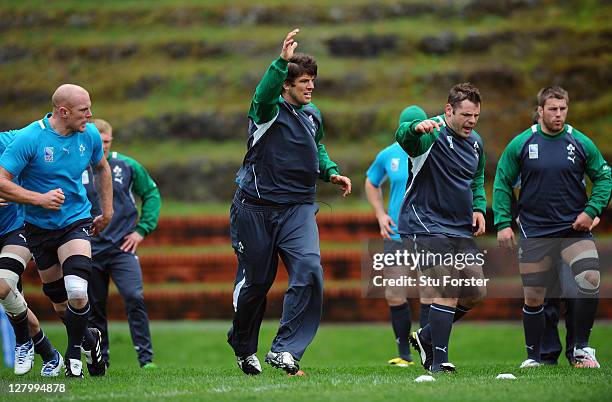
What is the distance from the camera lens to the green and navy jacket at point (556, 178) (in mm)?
10078

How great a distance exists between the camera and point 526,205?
10266 mm

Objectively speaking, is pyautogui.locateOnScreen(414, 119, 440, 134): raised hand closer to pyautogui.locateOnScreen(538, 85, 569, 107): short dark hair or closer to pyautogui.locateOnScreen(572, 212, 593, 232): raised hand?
pyautogui.locateOnScreen(538, 85, 569, 107): short dark hair

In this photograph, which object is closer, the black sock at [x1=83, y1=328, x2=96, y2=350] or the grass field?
the grass field

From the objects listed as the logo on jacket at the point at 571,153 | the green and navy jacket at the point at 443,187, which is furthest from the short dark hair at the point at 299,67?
the logo on jacket at the point at 571,153

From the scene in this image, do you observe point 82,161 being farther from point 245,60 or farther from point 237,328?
point 245,60

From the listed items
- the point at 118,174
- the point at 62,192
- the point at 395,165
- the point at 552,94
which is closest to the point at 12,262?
the point at 62,192

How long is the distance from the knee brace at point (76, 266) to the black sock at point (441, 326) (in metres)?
2.85

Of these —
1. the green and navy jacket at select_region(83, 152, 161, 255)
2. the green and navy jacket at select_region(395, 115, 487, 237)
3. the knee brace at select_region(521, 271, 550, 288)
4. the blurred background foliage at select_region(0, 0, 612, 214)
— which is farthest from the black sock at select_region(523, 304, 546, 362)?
the blurred background foliage at select_region(0, 0, 612, 214)

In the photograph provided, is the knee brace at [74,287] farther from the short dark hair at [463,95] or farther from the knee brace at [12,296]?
the short dark hair at [463,95]

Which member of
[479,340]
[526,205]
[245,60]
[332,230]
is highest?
[245,60]

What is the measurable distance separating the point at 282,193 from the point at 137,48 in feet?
54.1

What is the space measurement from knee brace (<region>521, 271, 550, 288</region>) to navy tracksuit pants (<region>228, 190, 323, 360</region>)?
235 cm

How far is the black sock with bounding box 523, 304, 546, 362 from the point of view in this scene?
1028 centimetres

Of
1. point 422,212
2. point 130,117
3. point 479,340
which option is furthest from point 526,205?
point 130,117
